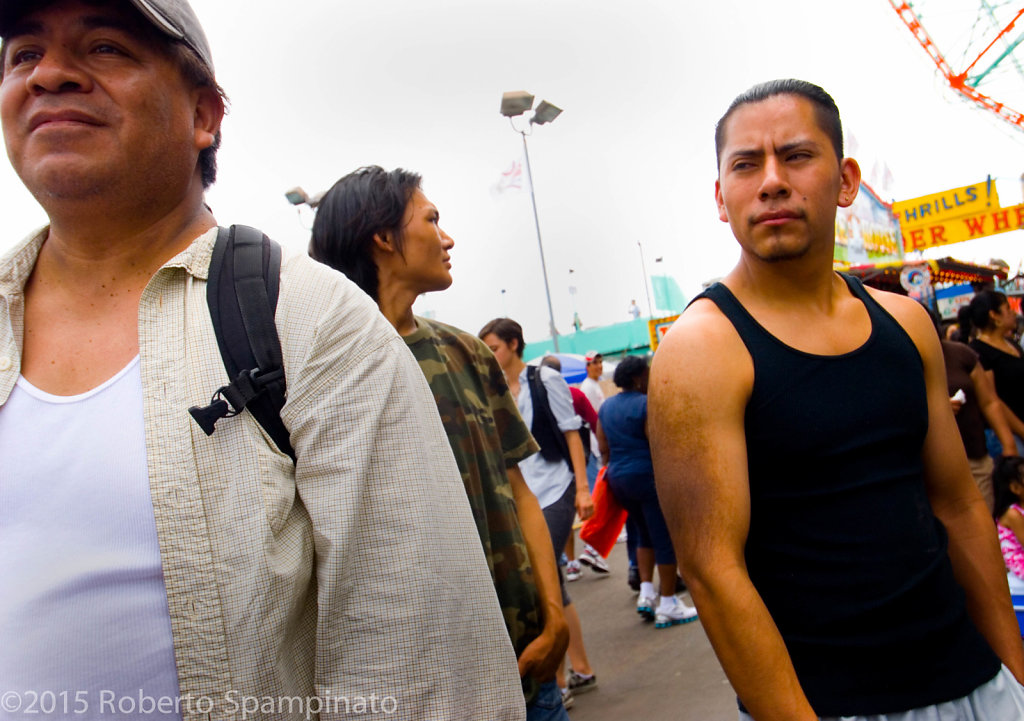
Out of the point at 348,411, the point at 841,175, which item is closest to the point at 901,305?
the point at 841,175

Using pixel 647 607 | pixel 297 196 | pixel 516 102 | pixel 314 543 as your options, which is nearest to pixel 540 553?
pixel 314 543

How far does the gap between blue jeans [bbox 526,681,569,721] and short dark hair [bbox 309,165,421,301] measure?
53.0 inches

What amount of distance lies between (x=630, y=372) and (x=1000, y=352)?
2911mm

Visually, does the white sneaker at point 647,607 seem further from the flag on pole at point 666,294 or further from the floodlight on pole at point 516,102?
the flag on pole at point 666,294

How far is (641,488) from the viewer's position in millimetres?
5562

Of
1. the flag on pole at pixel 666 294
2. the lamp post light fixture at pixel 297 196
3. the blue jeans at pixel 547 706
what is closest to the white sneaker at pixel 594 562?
the blue jeans at pixel 547 706

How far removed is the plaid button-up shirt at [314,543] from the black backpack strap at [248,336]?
2 cm

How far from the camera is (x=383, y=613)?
3.70 ft

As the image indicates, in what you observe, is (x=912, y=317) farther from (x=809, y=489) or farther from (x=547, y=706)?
(x=547, y=706)

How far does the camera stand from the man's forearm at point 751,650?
1.40 m

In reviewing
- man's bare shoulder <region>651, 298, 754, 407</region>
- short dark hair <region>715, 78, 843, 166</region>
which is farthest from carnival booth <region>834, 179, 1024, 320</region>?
man's bare shoulder <region>651, 298, 754, 407</region>

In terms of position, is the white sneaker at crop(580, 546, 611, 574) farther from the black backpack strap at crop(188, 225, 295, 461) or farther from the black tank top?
the black backpack strap at crop(188, 225, 295, 461)

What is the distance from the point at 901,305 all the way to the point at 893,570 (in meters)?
0.73

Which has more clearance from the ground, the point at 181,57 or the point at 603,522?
the point at 181,57
